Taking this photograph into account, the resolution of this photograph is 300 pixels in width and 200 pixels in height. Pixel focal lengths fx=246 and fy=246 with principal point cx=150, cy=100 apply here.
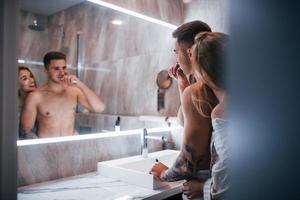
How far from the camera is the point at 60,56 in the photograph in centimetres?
147

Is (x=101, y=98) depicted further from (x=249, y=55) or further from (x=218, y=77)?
(x=249, y=55)

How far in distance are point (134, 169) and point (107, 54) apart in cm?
83

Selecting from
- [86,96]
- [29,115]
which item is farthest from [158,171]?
[29,115]

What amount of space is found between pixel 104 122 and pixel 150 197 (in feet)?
2.24

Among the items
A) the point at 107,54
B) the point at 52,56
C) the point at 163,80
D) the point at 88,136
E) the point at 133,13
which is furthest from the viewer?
the point at 163,80

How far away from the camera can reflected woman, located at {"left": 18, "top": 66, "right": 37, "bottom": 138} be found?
1.30m

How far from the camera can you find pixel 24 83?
1.33 m

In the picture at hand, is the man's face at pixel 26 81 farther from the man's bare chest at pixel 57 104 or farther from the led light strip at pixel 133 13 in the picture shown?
the led light strip at pixel 133 13

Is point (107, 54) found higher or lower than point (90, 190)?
higher

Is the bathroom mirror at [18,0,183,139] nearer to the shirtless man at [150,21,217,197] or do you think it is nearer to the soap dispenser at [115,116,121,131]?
the soap dispenser at [115,116,121,131]

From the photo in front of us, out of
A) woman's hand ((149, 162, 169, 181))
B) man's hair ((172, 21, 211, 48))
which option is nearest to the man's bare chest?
woman's hand ((149, 162, 169, 181))

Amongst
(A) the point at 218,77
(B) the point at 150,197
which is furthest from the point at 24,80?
(A) the point at 218,77

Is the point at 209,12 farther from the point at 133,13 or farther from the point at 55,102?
the point at 55,102

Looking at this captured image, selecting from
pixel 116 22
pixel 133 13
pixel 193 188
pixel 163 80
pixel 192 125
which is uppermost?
pixel 133 13
